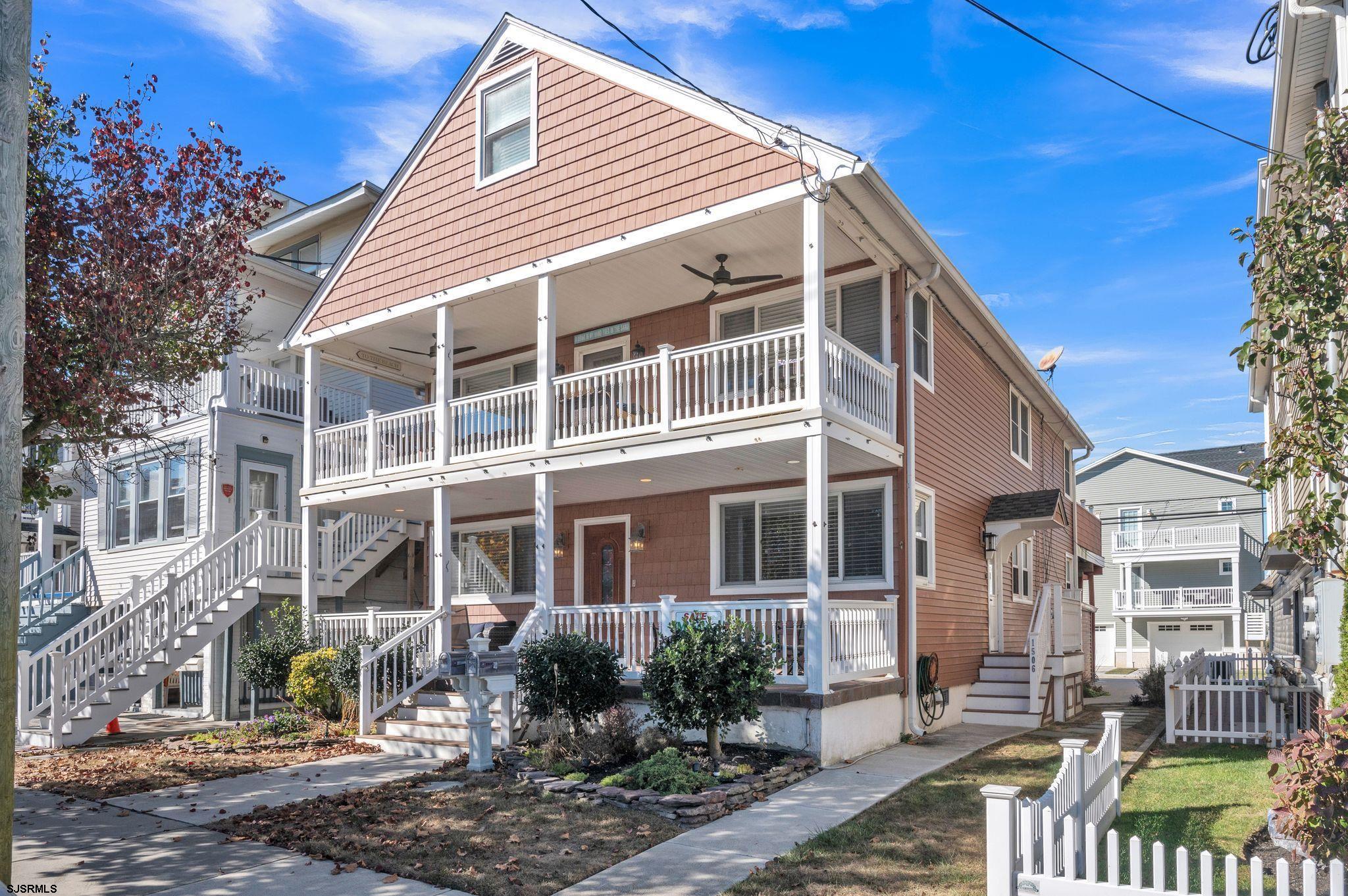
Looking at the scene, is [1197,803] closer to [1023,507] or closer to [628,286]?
[1023,507]

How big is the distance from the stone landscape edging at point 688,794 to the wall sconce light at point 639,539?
5577 millimetres

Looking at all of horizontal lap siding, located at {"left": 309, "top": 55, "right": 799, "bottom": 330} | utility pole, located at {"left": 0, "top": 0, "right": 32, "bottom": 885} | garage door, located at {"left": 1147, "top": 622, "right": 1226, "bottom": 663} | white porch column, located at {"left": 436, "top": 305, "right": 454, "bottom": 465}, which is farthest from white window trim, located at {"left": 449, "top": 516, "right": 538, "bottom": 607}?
garage door, located at {"left": 1147, "top": 622, "right": 1226, "bottom": 663}

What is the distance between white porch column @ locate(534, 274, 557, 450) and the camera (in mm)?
13867

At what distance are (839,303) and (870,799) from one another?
24.8 ft

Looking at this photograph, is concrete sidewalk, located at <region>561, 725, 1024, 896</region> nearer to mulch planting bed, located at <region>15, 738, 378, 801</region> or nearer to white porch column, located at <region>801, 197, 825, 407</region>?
white porch column, located at <region>801, 197, 825, 407</region>

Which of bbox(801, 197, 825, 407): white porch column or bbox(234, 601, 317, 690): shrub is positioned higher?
bbox(801, 197, 825, 407): white porch column

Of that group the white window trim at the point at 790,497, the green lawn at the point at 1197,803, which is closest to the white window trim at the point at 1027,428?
the white window trim at the point at 790,497

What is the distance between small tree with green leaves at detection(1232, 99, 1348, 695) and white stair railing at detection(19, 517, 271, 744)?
568 inches

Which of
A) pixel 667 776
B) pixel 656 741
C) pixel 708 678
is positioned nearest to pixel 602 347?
pixel 656 741

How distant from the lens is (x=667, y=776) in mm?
9156

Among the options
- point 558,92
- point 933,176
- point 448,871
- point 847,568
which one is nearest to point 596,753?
point 448,871

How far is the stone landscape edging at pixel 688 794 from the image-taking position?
28.0 feet

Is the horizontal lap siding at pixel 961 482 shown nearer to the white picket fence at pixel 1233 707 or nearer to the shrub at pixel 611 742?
the white picket fence at pixel 1233 707

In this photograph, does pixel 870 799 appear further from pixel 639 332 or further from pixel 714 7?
pixel 639 332
